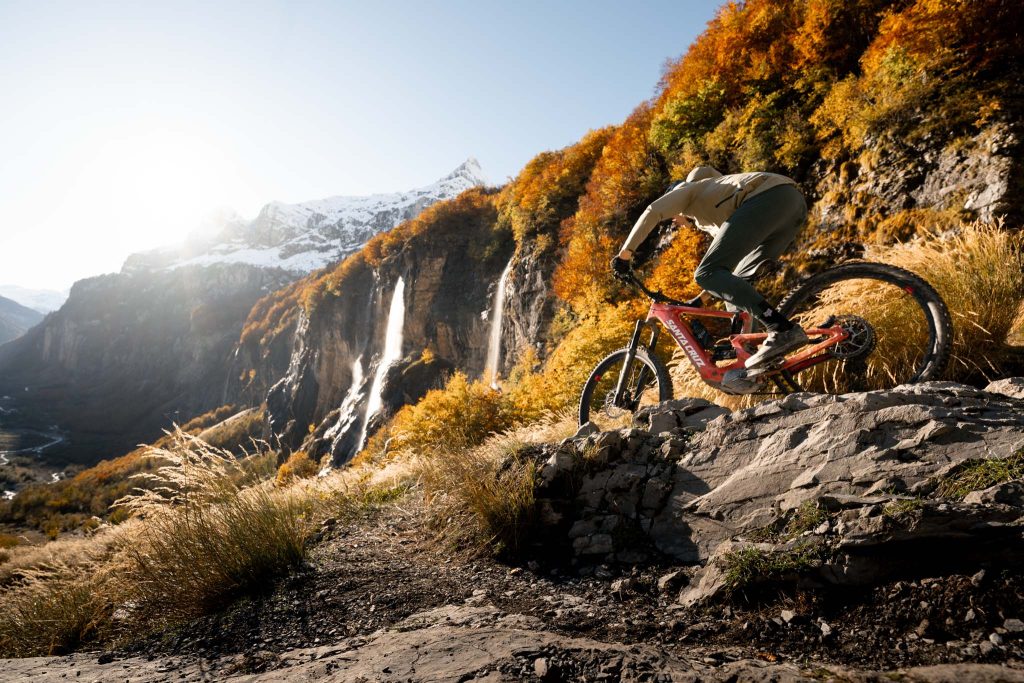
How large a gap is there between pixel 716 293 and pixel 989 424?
1.71 meters

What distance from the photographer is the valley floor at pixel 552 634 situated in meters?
1.38

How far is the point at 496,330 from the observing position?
84.3ft

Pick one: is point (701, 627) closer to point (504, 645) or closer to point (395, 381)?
point (504, 645)

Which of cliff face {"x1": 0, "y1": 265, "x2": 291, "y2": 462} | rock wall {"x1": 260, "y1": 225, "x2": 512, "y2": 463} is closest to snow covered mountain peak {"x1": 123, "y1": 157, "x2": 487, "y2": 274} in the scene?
cliff face {"x1": 0, "y1": 265, "x2": 291, "y2": 462}

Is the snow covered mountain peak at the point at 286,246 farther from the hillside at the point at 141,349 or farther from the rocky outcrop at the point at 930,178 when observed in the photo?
the rocky outcrop at the point at 930,178

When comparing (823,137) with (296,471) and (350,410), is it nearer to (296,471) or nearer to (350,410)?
(296,471)

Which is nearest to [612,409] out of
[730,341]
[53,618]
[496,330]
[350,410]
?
[730,341]

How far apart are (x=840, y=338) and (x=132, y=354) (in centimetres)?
15961

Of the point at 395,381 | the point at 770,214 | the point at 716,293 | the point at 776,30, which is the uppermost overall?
the point at 776,30

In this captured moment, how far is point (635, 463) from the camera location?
319 centimetres

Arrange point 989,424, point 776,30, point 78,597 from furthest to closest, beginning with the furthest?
point 776,30 < point 78,597 < point 989,424

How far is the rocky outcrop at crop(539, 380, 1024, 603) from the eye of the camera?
1.68m

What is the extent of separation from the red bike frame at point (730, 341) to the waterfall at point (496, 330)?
62.1ft

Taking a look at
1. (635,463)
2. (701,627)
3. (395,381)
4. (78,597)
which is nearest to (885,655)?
(701,627)
